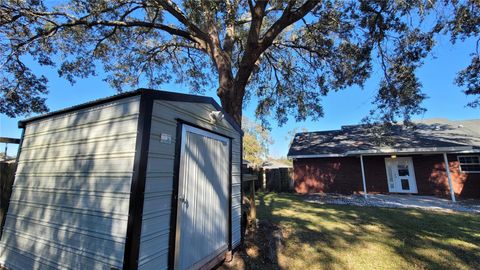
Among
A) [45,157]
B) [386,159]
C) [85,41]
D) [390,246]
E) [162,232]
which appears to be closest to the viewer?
[162,232]

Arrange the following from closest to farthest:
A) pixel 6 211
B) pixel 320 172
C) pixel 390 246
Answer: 1. pixel 6 211
2. pixel 390 246
3. pixel 320 172

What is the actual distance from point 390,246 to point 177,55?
1110cm

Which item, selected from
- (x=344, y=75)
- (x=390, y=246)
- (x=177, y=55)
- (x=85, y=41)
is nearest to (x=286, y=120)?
(x=344, y=75)

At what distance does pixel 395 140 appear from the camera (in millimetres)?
12539

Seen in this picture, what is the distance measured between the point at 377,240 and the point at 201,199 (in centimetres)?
429

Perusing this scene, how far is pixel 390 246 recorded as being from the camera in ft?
16.0

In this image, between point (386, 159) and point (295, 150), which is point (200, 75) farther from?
point (386, 159)

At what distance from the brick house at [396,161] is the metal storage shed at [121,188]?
9.15 m

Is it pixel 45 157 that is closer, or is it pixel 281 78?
pixel 45 157

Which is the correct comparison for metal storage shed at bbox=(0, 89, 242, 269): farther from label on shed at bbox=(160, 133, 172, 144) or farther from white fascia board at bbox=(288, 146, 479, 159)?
white fascia board at bbox=(288, 146, 479, 159)

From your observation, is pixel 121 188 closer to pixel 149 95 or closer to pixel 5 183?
pixel 149 95

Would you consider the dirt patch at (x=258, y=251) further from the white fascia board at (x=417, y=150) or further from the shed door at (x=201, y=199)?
the white fascia board at (x=417, y=150)

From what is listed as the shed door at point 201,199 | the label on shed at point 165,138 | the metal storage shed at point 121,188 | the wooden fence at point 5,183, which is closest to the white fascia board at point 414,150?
the shed door at point 201,199

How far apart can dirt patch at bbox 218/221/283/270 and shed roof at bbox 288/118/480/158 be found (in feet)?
25.8
